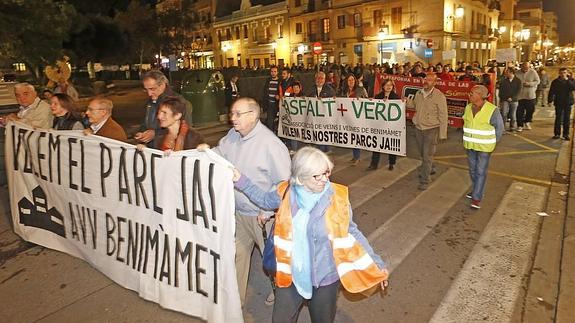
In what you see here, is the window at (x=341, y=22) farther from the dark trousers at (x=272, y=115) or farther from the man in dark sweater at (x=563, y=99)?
the dark trousers at (x=272, y=115)

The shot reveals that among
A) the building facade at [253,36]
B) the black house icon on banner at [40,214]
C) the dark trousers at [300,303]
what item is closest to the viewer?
the dark trousers at [300,303]

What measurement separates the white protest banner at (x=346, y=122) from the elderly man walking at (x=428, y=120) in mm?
711

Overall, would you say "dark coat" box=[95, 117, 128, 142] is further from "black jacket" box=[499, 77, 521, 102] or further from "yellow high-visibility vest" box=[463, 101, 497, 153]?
"black jacket" box=[499, 77, 521, 102]

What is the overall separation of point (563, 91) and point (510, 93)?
1.47 metres

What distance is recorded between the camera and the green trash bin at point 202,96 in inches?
586

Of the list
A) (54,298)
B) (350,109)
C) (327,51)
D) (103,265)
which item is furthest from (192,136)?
(327,51)

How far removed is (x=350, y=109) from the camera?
873 cm

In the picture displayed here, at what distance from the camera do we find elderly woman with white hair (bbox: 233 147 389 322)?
2664mm

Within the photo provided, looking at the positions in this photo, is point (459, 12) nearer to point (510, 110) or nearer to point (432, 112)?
point (510, 110)

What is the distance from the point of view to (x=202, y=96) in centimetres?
1491

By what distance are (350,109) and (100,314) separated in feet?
20.1

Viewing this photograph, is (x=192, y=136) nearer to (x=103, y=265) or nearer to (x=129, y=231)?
(x=129, y=231)

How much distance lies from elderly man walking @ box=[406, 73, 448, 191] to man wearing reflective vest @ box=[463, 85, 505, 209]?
805mm

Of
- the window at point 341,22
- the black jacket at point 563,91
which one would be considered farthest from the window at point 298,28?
the black jacket at point 563,91
